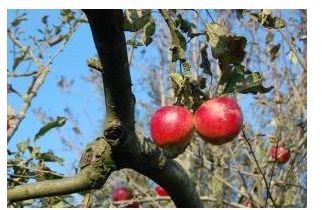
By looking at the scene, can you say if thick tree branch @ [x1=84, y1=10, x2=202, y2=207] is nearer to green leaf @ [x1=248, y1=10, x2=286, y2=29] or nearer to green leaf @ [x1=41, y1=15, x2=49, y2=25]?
green leaf @ [x1=248, y1=10, x2=286, y2=29]

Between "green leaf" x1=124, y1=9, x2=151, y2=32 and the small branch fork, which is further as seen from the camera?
"green leaf" x1=124, y1=9, x2=151, y2=32

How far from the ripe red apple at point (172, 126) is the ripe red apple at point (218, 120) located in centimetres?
2

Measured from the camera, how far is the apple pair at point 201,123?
754 mm

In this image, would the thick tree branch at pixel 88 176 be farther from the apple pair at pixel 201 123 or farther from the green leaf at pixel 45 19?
the green leaf at pixel 45 19

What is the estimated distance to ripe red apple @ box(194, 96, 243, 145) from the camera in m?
0.75

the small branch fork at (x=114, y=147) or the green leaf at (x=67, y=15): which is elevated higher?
the green leaf at (x=67, y=15)

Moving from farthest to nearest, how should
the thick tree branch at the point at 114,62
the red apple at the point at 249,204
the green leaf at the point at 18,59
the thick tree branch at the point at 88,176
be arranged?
the red apple at the point at 249,204, the green leaf at the point at 18,59, the thick tree branch at the point at 88,176, the thick tree branch at the point at 114,62

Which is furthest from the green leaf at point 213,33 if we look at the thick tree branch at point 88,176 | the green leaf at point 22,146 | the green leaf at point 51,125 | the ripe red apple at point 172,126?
the green leaf at point 22,146

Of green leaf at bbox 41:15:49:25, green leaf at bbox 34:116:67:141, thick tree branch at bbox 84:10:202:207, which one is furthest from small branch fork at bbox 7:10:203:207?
green leaf at bbox 41:15:49:25

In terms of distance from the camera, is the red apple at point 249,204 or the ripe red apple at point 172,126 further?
the red apple at point 249,204

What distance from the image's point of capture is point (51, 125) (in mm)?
1433

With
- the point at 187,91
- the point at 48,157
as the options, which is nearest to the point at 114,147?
the point at 187,91

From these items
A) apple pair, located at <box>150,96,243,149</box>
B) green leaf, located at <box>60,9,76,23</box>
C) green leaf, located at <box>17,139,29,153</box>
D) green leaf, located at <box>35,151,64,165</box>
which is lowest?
green leaf, located at <box>35,151,64,165</box>
